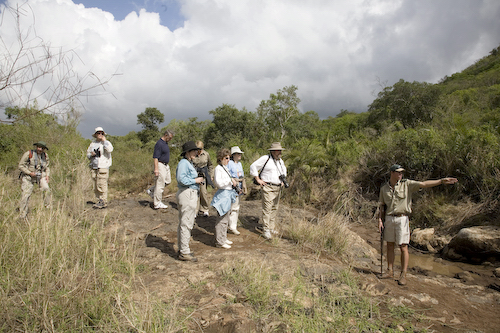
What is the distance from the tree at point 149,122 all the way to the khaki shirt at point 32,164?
85.9ft

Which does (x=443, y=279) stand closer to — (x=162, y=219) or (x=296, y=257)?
(x=296, y=257)

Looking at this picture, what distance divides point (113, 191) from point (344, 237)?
34.0 ft

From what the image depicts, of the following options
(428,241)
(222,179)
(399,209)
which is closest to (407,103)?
(428,241)

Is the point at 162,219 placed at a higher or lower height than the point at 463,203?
lower

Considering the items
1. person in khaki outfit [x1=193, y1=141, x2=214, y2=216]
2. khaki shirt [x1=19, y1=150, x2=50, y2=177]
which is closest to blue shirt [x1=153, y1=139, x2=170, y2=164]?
person in khaki outfit [x1=193, y1=141, x2=214, y2=216]

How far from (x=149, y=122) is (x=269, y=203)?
97.3 ft

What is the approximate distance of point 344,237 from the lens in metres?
5.82

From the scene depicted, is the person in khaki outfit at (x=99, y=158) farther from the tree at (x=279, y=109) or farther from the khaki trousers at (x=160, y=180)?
the tree at (x=279, y=109)

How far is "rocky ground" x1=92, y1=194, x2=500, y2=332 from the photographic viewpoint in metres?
3.28

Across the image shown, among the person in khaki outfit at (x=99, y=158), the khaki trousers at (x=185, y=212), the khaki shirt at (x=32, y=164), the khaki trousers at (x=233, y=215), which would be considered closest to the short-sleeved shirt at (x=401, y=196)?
the khaki trousers at (x=233, y=215)

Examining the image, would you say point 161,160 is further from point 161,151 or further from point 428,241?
point 428,241

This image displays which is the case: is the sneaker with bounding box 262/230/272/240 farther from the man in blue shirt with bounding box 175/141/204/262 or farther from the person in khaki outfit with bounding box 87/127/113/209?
the person in khaki outfit with bounding box 87/127/113/209

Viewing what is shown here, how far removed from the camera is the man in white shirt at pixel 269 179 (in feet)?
19.5

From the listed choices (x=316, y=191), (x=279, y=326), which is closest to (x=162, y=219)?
(x=279, y=326)
